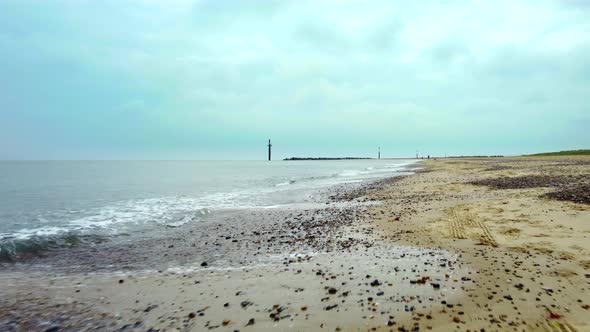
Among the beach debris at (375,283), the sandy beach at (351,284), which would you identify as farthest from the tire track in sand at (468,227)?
the beach debris at (375,283)

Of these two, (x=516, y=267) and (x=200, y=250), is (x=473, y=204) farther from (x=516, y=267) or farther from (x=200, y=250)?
(x=200, y=250)

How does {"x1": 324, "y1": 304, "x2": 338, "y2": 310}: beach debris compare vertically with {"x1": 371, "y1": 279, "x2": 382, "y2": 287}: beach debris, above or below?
below

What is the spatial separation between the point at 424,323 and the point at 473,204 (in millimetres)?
11815

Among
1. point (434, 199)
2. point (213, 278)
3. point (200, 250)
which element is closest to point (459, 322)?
point (213, 278)

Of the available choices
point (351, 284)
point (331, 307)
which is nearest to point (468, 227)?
point (351, 284)

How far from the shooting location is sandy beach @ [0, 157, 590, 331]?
511cm

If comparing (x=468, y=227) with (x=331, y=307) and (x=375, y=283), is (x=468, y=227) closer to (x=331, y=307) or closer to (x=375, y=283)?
(x=375, y=283)

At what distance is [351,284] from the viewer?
652 centimetres

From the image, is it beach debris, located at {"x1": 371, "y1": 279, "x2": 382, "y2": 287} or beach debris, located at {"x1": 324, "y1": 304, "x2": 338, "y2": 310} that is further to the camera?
beach debris, located at {"x1": 371, "y1": 279, "x2": 382, "y2": 287}

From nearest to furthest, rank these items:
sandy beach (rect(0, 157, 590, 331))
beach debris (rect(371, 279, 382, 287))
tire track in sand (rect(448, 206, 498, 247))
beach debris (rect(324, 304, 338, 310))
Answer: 1. sandy beach (rect(0, 157, 590, 331))
2. beach debris (rect(324, 304, 338, 310))
3. beach debris (rect(371, 279, 382, 287))
4. tire track in sand (rect(448, 206, 498, 247))

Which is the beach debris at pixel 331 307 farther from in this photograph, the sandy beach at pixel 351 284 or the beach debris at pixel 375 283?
the beach debris at pixel 375 283

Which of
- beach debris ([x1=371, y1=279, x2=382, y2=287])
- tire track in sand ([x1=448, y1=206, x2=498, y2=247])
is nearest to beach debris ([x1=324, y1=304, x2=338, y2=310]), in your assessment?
beach debris ([x1=371, y1=279, x2=382, y2=287])

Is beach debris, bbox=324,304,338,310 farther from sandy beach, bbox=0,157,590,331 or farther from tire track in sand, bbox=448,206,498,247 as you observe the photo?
tire track in sand, bbox=448,206,498,247

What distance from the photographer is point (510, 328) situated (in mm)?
4547
